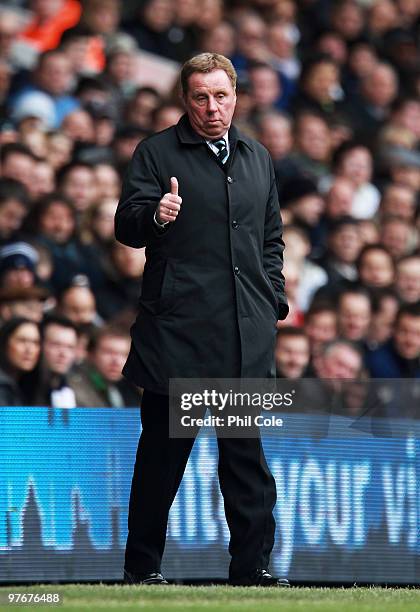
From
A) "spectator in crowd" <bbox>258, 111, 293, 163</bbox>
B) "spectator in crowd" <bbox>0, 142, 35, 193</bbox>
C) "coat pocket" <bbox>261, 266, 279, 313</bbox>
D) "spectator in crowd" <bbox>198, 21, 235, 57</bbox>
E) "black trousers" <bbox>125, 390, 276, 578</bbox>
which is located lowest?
"black trousers" <bbox>125, 390, 276, 578</bbox>

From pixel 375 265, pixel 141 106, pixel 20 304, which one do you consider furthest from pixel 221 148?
pixel 141 106

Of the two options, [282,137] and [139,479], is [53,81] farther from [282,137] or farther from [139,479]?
[139,479]

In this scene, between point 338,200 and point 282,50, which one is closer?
point 338,200

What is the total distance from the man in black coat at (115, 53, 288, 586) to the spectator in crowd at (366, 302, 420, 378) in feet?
15.5

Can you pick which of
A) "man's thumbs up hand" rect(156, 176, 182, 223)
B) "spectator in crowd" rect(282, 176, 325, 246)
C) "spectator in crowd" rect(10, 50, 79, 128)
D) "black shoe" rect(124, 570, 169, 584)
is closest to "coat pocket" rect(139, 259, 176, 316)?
"man's thumbs up hand" rect(156, 176, 182, 223)

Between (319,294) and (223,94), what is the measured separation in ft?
16.8

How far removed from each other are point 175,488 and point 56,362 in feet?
9.84

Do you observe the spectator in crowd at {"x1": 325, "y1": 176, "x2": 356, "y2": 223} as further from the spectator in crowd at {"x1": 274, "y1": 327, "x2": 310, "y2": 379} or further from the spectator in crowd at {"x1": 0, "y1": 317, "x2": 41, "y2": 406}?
the spectator in crowd at {"x1": 0, "y1": 317, "x2": 41, "y2": 406}

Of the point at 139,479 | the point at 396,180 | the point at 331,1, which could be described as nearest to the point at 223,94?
the point at 139,479

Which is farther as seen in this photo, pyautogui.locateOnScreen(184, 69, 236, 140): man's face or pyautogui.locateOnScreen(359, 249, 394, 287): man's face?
pyautogui.locateOnScreen(359, 249, 394, 287): man's face

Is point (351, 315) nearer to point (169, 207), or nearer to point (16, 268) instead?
point (16, 268)

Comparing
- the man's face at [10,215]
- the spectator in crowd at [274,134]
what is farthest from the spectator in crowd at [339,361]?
the spectator in crowd at [274,134]

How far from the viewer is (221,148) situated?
21.2 ft

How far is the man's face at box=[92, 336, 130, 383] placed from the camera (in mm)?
9797
